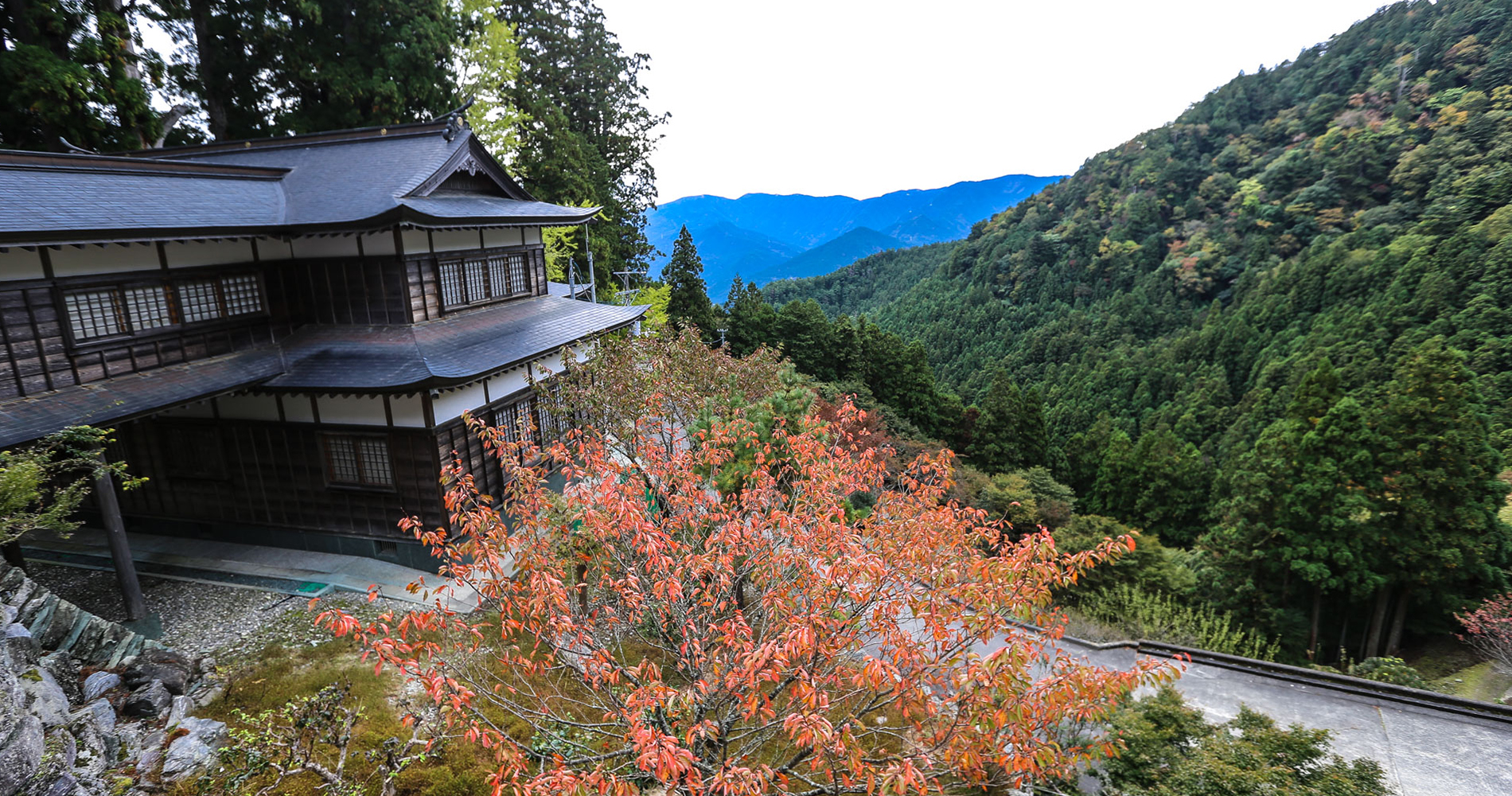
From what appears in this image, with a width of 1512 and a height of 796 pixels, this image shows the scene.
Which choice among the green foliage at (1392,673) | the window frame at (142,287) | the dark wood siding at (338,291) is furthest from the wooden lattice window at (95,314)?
the green foliage at (1392,673)

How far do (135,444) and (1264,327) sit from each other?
2614 inches

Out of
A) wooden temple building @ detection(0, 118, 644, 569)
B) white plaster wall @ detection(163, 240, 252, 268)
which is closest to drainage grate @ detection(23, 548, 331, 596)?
wooden temple building @ detection(0, 118, 644, 569)

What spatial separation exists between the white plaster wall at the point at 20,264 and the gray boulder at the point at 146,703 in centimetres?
645

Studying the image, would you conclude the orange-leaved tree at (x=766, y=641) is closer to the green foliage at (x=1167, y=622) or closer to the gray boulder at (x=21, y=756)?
the gray boulder at (x=21, y=756)

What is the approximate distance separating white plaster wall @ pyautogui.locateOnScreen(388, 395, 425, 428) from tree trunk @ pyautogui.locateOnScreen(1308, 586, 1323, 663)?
26146 mm

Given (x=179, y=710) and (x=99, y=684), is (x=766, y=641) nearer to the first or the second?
(x=179, y=710)

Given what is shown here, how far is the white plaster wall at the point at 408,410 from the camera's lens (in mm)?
12375

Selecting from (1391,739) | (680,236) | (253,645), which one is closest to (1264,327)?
(680,236)

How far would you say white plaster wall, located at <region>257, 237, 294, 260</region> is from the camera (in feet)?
43.8

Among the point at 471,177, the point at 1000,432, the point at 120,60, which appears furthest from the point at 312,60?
the point at 1000,432

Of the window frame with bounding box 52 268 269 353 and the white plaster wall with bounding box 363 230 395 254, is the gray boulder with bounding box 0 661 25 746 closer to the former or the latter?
the window frame with bounding box 52 268 269 353

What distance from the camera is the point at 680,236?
37938mm

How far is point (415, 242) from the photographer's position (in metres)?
13.8

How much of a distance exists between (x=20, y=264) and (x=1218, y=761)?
17.4 metres
